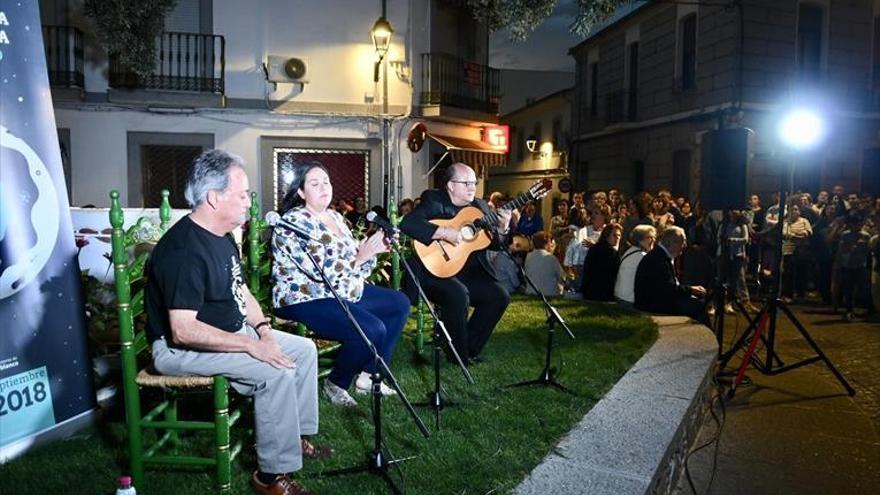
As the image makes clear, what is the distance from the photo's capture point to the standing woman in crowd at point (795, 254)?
1193 centimetres

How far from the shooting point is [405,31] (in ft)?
50.0

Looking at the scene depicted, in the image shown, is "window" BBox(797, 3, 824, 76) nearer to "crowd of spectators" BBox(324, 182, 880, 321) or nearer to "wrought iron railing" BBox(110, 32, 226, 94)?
"crowd of spectators" BBox(324, 182, 880, 321)

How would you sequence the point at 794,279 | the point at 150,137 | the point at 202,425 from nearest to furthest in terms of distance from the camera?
the point at 202,425 → the point at 794,279 → the point at 150,137

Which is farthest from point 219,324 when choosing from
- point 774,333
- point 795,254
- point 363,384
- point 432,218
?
point 795,254

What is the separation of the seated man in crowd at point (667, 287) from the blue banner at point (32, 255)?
5.83 metres

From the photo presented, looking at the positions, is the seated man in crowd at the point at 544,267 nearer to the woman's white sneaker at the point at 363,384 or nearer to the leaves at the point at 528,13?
the leaves at the point at 528,13

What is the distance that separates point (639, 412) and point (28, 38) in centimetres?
411

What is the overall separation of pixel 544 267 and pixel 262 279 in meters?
4.76

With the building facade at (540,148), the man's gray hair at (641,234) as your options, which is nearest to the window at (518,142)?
the building facade at (540,148)

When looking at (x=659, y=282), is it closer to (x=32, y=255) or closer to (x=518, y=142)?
(x=32, y=255)

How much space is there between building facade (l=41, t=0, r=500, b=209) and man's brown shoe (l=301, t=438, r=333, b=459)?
10.6 m

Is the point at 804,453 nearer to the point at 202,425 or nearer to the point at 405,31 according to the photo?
the point at 202,425

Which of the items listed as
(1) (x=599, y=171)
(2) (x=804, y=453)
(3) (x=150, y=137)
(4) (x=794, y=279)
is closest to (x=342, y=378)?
(2) (x=804, y=453)

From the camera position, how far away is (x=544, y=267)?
9.19m
